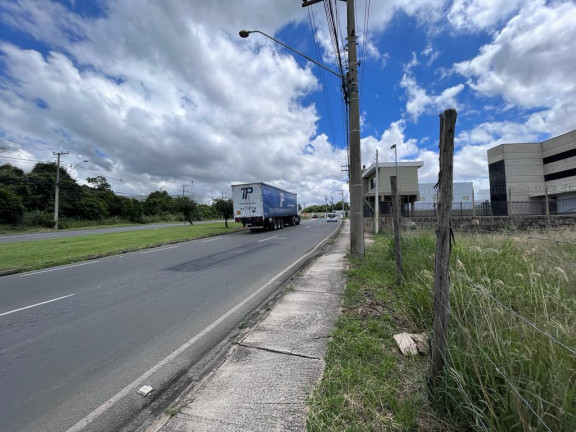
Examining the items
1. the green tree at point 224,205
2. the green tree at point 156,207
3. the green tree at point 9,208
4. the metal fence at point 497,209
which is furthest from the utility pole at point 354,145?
the green tree at point 156,207

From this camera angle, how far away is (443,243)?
2367 millimetres

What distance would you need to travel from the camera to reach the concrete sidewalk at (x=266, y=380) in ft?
7.61

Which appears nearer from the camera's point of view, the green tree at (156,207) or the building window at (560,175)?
the building window at (560,175)

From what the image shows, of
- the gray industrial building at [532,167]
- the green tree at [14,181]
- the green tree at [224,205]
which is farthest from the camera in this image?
the gray industrial building at [532,167]

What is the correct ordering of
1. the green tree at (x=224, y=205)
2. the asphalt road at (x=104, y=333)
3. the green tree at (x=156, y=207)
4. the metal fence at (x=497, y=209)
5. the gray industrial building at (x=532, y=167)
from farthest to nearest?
the green tree at (x=156, y=207) → the gray industrial building at (x=532, y=167) → the green tree at (x=224, y=205) → the metal fence at (x=497, y=209) → the asphalt road at (x=104, y=333)

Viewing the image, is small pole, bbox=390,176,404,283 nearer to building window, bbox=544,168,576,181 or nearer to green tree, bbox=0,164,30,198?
building window, bbox=544,168,576,181

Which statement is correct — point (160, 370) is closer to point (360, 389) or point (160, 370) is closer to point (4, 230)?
point (360, 389)

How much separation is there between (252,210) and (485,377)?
22425mm

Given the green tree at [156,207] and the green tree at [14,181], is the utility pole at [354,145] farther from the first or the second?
the green tree at [156,207]


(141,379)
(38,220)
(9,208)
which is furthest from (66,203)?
(141,379)

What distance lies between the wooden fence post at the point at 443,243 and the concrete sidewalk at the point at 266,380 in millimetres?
1190

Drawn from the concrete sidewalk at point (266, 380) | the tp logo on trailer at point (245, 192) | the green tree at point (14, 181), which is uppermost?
the green tree at point (14, 181)

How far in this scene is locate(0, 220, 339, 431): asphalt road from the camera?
2.71 m

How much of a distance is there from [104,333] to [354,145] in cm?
831
